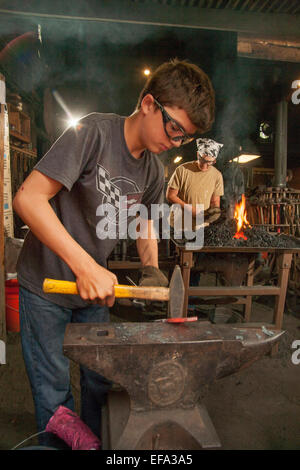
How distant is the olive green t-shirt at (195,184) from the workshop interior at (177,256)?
451mm

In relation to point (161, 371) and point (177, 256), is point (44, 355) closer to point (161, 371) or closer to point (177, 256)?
point (161, 371)

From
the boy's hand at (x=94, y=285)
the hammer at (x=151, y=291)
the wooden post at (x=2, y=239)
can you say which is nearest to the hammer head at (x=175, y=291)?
the hammer at (x=151, y=291)

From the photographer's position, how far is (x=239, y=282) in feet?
12.0

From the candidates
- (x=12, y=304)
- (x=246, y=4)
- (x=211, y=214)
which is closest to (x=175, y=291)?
(x=246, y=4)

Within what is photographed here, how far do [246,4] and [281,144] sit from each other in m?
5.15

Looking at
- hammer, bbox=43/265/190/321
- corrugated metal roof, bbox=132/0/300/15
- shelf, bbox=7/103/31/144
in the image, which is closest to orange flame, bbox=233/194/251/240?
corrugated metal roof, bbox=132/0/300/15

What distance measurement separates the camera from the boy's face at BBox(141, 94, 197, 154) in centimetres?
148

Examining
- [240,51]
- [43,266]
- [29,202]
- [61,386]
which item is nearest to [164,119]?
[29,202]

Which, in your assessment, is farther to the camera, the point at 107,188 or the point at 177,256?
the point at 177,256

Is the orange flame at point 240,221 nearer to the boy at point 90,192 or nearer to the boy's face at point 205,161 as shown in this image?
the boy's face at point 205,161

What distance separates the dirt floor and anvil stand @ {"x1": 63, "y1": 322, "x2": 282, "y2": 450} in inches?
53.4

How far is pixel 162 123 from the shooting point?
150cm

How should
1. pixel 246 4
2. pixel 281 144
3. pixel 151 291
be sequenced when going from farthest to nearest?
pixel 281 144 → pixel 246 4 → pixel 151 291

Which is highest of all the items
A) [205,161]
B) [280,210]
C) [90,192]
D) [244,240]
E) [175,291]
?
[205,161]
